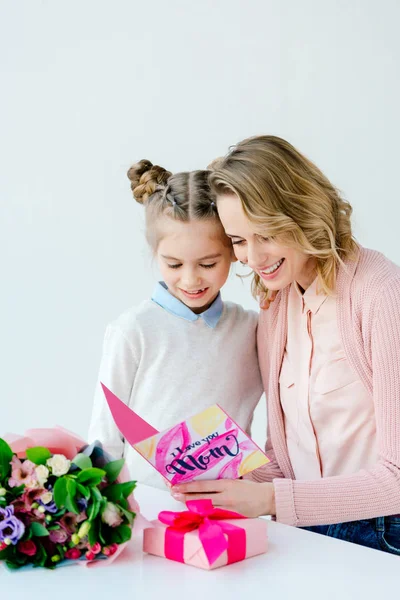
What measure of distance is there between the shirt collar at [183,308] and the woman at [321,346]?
0.16m

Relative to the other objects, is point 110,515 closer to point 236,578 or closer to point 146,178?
point 236,578

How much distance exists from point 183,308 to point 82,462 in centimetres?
77

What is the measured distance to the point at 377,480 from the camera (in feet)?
5.10

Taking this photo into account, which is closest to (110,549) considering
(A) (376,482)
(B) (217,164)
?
(A) (376,482)

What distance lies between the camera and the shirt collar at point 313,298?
1730mm

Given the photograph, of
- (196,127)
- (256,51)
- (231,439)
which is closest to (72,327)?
(196,127)

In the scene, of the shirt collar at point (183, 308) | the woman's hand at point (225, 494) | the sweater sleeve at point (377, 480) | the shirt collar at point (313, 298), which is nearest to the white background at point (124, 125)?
the shirt collar at point (183, 308)

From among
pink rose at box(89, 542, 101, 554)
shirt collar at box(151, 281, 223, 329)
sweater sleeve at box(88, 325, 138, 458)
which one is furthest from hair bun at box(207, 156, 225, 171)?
pink rose at box(89, 542, 101, 554)

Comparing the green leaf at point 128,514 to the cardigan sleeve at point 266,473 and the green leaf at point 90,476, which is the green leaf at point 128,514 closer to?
the green leaf at point 90,476

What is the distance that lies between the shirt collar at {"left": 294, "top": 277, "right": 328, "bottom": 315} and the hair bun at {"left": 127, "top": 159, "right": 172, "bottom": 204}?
0.44 metres

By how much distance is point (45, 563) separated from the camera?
1.17m

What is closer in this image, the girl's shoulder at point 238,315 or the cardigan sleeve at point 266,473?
the cardigan sleeve at point 266,473

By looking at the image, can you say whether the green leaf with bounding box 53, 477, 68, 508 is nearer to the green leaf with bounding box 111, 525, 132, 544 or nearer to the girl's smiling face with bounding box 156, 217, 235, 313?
the green leaf with bounding box 111, 525, 132, 544

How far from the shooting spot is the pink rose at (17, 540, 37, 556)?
1165 mm
